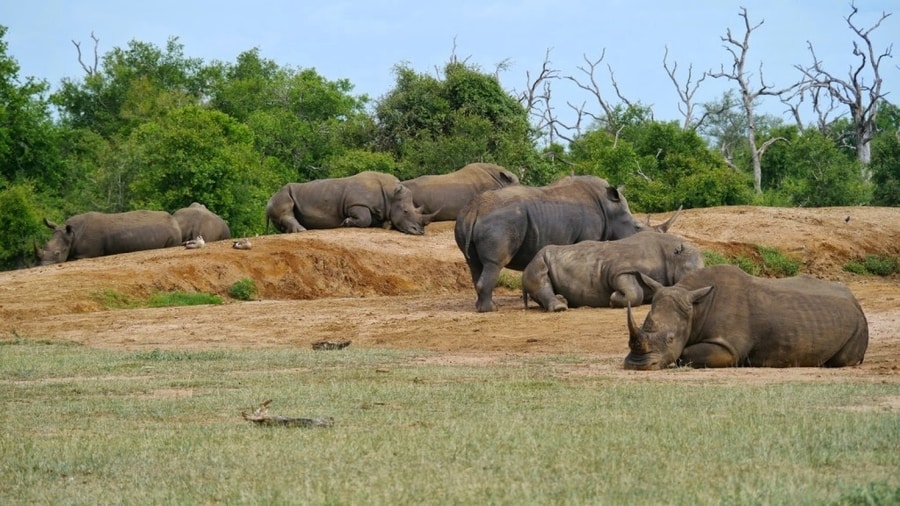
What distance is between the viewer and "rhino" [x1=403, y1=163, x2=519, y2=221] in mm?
31703

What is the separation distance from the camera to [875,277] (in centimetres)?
2705

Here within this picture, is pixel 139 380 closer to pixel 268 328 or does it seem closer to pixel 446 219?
pixel 268 328

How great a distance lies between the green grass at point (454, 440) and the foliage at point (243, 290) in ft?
39.6

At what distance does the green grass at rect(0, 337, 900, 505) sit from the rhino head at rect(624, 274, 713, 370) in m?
0.46

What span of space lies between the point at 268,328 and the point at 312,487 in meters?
12.9

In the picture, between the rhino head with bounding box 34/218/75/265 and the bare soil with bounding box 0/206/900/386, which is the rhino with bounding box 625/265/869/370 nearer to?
the bare soil with bounding box 0/206/900/386

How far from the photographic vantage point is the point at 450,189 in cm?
3183

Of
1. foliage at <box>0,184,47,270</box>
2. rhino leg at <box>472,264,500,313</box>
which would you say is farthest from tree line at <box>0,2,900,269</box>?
rhino leg at <box>472,264,500,313</box>

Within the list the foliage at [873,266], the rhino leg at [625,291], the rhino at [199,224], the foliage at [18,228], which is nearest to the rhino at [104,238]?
the rhino at [199,224]

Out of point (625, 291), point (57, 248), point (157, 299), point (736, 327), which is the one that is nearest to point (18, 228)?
point (57, 248)

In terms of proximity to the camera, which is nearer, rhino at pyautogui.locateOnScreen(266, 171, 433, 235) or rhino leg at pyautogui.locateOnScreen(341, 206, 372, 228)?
rhino at pyautogui.locateOnScreen(266, 171, 433, 235)

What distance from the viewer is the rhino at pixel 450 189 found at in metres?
31.7

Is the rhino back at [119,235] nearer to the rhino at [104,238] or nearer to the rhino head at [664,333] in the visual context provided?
the rhino at [104,238]

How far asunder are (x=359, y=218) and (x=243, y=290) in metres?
5.97
